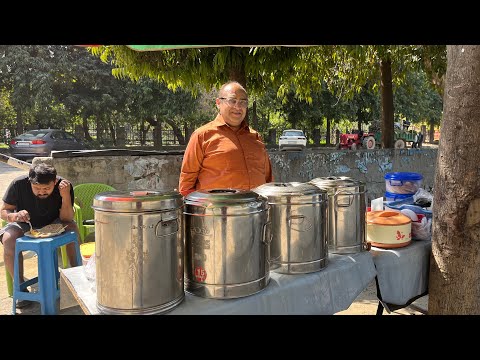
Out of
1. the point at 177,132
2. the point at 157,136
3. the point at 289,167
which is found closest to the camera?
the point at 289,167

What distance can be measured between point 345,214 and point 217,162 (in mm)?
836

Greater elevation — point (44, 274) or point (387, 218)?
point (387, 218)

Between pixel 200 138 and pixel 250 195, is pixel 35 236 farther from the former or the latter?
pixel 250 195

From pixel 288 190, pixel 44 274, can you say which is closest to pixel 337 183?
pixel 288 190

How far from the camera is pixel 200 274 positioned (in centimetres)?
155

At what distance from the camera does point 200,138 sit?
2.52 metres

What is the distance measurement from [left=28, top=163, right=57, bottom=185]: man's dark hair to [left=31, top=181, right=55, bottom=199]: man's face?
5 cm

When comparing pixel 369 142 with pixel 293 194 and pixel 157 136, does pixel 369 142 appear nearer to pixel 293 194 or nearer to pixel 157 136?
pixel 157 136

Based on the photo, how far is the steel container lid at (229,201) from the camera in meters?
1.47

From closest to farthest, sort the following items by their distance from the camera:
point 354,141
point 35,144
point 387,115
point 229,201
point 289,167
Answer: point 229,201, point 289,167, point 387,115, point 35,144, point 354,141

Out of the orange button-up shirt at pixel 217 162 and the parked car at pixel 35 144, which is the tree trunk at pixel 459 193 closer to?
the orange button-up shirt at pixel 217 162

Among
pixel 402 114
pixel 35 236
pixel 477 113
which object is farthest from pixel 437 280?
pixel 402 114

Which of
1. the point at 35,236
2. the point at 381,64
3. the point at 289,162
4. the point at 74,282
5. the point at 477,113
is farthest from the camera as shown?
the point at 381,64
